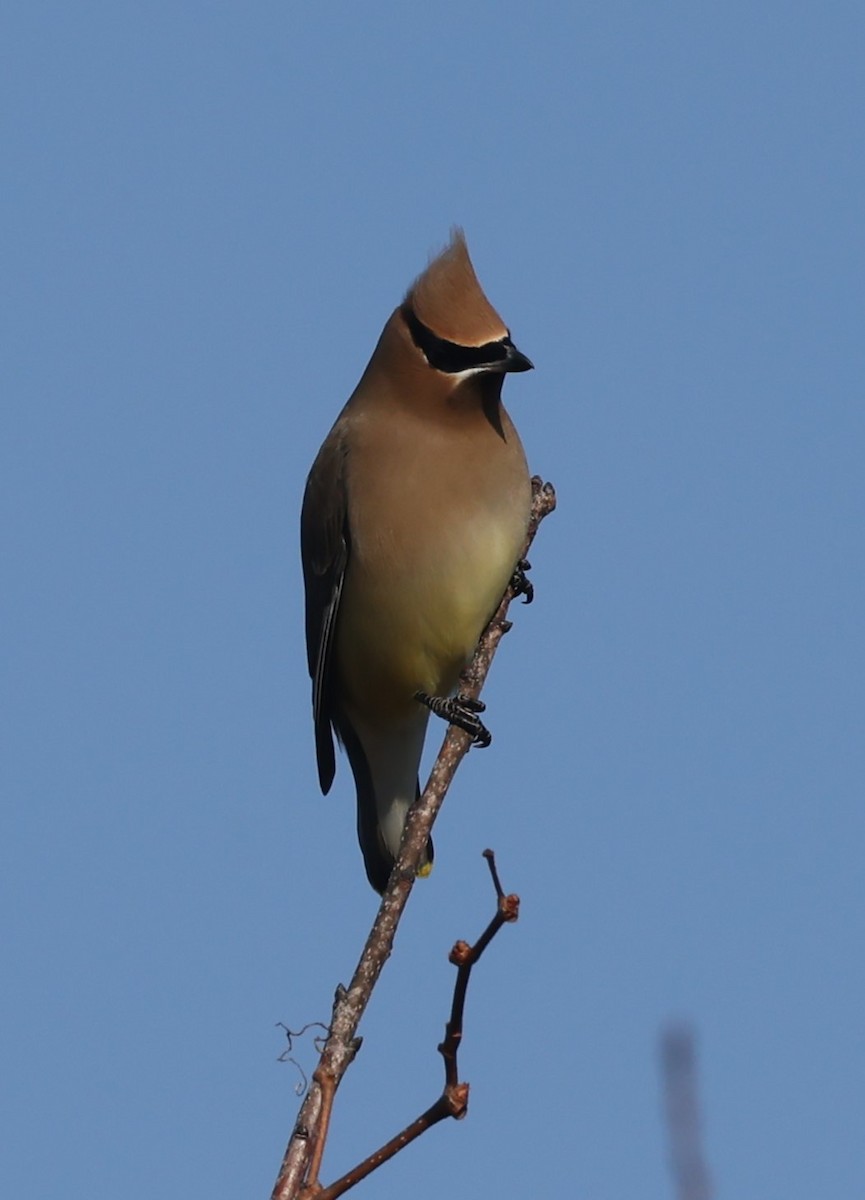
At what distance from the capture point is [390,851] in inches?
214

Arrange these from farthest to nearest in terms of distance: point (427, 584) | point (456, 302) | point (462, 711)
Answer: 1. point (456, 302)
2. point (427, 584)
3. point (462, 711)

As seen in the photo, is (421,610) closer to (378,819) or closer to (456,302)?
(378,819)

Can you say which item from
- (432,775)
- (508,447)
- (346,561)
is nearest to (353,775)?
(346,561)

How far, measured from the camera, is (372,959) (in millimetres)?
2869

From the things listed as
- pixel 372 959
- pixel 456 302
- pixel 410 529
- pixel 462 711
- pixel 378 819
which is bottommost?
pixel 372 959

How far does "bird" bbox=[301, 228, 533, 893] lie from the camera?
498cm

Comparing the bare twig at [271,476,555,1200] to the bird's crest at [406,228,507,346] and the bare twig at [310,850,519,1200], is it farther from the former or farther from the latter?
the bird's crest at [406,228,507,346]

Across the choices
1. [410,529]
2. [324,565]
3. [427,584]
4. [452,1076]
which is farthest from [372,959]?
[324,565]

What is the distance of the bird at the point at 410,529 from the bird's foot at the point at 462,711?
0.02 m

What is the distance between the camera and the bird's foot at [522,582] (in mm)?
5000

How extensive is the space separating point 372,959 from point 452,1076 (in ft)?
2.55

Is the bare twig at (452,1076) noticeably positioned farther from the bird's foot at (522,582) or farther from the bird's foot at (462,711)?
the bird's foot at (522,582)

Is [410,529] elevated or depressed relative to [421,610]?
elevated

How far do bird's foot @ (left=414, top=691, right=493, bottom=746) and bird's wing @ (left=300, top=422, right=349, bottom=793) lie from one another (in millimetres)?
394
